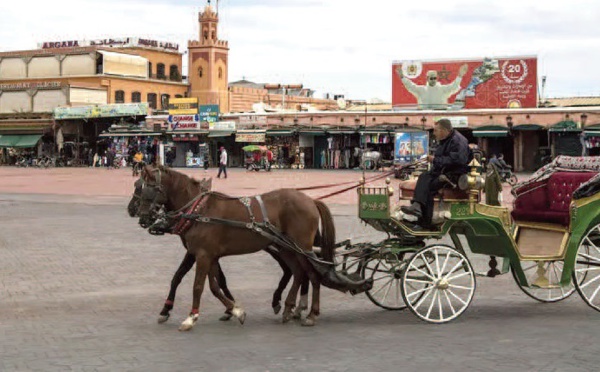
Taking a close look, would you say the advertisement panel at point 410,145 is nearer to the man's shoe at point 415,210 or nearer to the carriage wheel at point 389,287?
the carriage wheel at point 389,287

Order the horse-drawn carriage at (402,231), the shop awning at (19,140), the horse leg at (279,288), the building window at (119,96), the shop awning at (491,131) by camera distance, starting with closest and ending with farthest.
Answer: the horse-drawn carriage at (402,231) < the horse leg at (279,288) < the shop awning at (491,131) < the shop awning at (19,140) < the building window at (119,96)

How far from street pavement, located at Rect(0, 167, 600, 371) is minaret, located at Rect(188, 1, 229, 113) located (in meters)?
75.1

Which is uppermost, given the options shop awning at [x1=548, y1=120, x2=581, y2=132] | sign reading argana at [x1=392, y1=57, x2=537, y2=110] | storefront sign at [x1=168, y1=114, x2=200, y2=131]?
sign reading argana at [x1=392, y1=57, x2=537, y2=110]

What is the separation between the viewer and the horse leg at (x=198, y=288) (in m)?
8.02

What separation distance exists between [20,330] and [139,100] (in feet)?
245

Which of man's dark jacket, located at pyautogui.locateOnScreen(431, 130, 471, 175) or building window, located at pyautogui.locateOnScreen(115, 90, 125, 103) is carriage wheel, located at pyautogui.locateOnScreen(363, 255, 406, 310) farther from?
building window, located at pyautogui.locateOnScreen(115, 90, 125, 103)

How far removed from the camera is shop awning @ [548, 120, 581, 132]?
47.5 metres

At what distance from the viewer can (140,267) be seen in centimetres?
1277

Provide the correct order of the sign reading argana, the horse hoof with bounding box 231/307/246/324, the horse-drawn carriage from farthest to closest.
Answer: the sign reading argana
the horse-drawn carriage
the horse hoof with bounding box 231/307/246/324

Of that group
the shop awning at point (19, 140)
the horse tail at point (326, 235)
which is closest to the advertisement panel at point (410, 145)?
the shop awning at point (19, 140)

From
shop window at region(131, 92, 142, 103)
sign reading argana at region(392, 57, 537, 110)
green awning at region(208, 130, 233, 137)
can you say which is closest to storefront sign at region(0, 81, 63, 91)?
shop window at region(131, 92, 142, 103)

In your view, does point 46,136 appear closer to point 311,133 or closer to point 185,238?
point 311,133

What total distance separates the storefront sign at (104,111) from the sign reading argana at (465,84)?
18.9 meters

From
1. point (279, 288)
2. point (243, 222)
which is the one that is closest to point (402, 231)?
point (279, 288)
